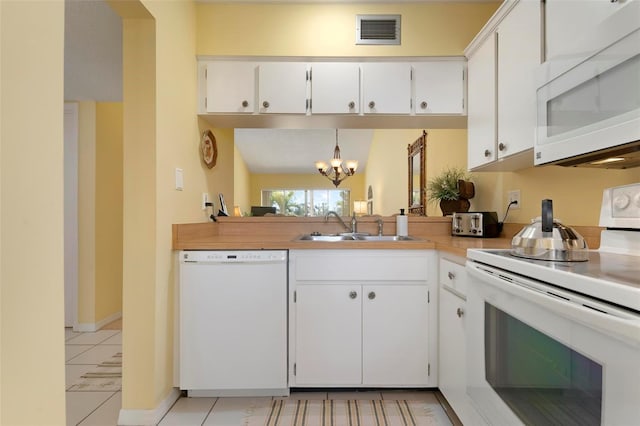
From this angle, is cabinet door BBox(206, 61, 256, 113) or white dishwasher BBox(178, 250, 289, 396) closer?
white dishwasher BBox(178, 250, 289, 396)

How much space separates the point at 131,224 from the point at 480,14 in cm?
244

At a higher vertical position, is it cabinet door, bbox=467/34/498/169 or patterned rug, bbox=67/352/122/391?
cabinet door, bbox=467/34/498/169

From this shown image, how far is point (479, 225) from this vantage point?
7.07ft

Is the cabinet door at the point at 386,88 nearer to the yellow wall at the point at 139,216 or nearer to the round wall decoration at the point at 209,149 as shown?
the round wall decoration at the point at 209,149

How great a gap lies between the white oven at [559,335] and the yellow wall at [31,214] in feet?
4.17

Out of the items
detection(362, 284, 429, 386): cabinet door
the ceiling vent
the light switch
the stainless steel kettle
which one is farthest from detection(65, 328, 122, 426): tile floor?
the ceiling vent

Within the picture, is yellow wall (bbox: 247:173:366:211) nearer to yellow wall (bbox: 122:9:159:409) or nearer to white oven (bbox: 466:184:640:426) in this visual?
yellow wall (bbox: 122:9:159:409)

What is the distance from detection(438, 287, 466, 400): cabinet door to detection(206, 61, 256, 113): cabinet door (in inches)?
64.1

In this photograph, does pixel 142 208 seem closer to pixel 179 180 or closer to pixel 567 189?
pixel 179 180

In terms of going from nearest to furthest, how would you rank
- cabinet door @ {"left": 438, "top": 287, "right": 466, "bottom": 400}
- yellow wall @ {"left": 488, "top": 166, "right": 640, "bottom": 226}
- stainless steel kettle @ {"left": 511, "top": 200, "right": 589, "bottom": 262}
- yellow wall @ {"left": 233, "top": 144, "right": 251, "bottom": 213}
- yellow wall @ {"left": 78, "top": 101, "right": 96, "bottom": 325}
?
1. stainless steel kettle @ {"left": 511, "top": 200, "right": 589, "bottom": 262}
2. yellow wall @ {"left": 488, "top": 166, "right": 640, "bottom": 226}
3. cabinet door @ {"left": 438, "top": 287, "right": 466, "bottom": 400}
4. yellow wall @ {"left": 78, "top": 101, "right": 96, "bottom": 325}
5. yellow wall @ {"left": 233, "top": 144, "right": 251, "bottom": 213}

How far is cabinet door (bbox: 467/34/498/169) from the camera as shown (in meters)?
1.87

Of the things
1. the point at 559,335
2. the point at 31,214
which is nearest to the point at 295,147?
the point at 31,214

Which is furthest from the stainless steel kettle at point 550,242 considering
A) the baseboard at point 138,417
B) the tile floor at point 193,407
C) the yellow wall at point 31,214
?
the baseboard at point 138,417

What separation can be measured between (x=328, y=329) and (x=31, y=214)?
1.42 meters
